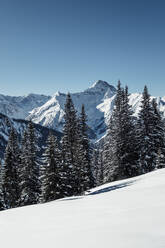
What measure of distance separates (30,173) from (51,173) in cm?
728

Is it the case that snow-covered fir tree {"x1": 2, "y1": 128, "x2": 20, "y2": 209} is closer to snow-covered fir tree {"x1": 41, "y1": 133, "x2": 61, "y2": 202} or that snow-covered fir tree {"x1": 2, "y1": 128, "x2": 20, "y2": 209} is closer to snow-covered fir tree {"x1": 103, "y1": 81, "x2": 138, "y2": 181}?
snow-covered fir tree {"x1": 41, "y1": 133, "x2": 61, "y2": 202}

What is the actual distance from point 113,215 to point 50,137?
59.4 feet

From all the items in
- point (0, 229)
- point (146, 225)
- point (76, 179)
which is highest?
point (146, 225)

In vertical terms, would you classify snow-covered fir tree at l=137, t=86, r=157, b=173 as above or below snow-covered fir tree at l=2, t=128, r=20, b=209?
above

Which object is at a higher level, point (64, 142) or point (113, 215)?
point (64, 142)

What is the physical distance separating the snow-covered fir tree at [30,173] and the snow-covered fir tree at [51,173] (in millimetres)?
5596

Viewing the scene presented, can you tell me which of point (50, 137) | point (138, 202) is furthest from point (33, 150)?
point (138, 202)

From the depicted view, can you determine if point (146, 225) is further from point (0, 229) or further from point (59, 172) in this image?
point (59, 172)

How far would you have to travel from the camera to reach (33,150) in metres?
29.7

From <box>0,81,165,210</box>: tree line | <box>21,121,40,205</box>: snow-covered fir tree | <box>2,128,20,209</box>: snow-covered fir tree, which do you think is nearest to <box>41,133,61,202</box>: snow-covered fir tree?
<box>0,81,165,210</box>: tree line

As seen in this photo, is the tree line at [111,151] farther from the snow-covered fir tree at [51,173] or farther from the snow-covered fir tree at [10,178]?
the snow-covered fir tree at [51,173]

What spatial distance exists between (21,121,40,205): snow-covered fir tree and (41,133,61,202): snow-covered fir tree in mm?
5596

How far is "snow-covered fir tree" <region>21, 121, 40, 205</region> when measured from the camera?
91.4ft

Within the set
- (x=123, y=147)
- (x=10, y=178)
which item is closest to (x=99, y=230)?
(x=123, y=147)
